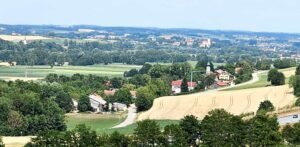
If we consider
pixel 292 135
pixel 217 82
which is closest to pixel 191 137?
pixel 292 135

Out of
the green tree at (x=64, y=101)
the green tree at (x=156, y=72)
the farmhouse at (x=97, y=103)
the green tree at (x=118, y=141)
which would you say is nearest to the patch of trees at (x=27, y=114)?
the green tree at (x=64, y=101)

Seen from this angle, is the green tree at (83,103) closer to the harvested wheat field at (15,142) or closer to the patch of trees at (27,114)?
the patch of trees at (27,114)

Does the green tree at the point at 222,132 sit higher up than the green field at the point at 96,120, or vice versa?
the green tree at the point at 222,132

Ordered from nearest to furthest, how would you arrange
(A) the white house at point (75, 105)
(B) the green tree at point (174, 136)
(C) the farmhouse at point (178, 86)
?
1. (B) the green tree at point (174, 136)
2. (A) the white house at point (75, 105)
3. (C) the farmhouse at point (178, 86)

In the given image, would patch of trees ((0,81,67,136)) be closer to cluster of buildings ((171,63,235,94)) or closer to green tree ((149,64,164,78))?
cluster of buildings ((171,63,235,94))

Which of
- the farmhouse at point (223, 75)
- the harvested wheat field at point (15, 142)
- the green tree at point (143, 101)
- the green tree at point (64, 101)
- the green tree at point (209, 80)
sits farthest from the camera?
the farmhouse at point (223, 75)

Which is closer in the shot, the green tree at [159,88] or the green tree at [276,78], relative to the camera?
the green tree at [276,78]
